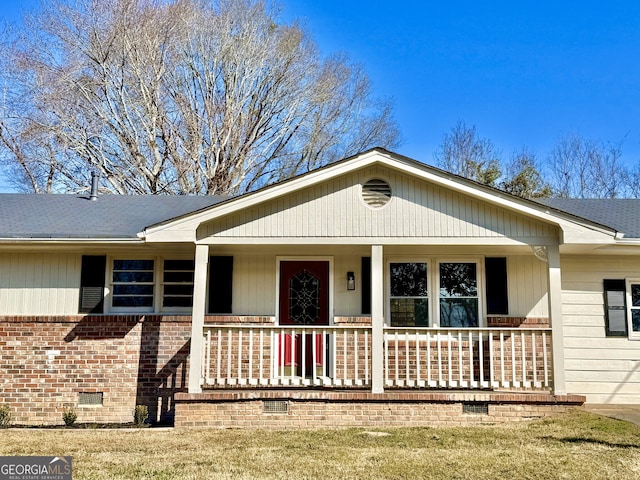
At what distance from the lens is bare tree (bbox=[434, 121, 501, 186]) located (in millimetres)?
27966

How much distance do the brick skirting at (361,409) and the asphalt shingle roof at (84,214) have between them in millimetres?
3167

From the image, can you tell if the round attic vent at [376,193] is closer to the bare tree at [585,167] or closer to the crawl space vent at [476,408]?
the crawl space vent at [476,408]

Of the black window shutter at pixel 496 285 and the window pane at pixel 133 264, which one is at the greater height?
the window pane at pixel 133 264

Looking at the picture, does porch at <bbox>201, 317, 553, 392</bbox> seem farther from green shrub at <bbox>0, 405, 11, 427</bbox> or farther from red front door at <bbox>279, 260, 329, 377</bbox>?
green shrub at <bbox>0, 405, 11, 427</bbox>

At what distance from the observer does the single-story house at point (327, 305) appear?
339 inches

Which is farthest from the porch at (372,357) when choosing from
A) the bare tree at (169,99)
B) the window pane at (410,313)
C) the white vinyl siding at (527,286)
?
the bare tree at (169,99)

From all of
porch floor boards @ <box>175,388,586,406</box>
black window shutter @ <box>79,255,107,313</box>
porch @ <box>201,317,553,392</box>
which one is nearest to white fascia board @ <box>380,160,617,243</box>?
porch @ <box>201,317,553,392</box>

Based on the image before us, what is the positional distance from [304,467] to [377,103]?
886 inches

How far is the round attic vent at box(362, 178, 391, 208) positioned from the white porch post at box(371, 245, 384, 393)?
2.28 feet

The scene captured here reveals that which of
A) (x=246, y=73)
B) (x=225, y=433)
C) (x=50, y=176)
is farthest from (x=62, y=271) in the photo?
(x=246, y=73)

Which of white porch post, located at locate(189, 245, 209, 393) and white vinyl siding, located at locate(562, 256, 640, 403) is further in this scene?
white vinyl siding, located at locate(562, 256, 640, 403)

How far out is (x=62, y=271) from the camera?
1010 cm

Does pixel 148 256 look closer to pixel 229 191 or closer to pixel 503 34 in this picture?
pixel 229 191

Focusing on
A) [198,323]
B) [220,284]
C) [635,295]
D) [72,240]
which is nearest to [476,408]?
[635,295]
